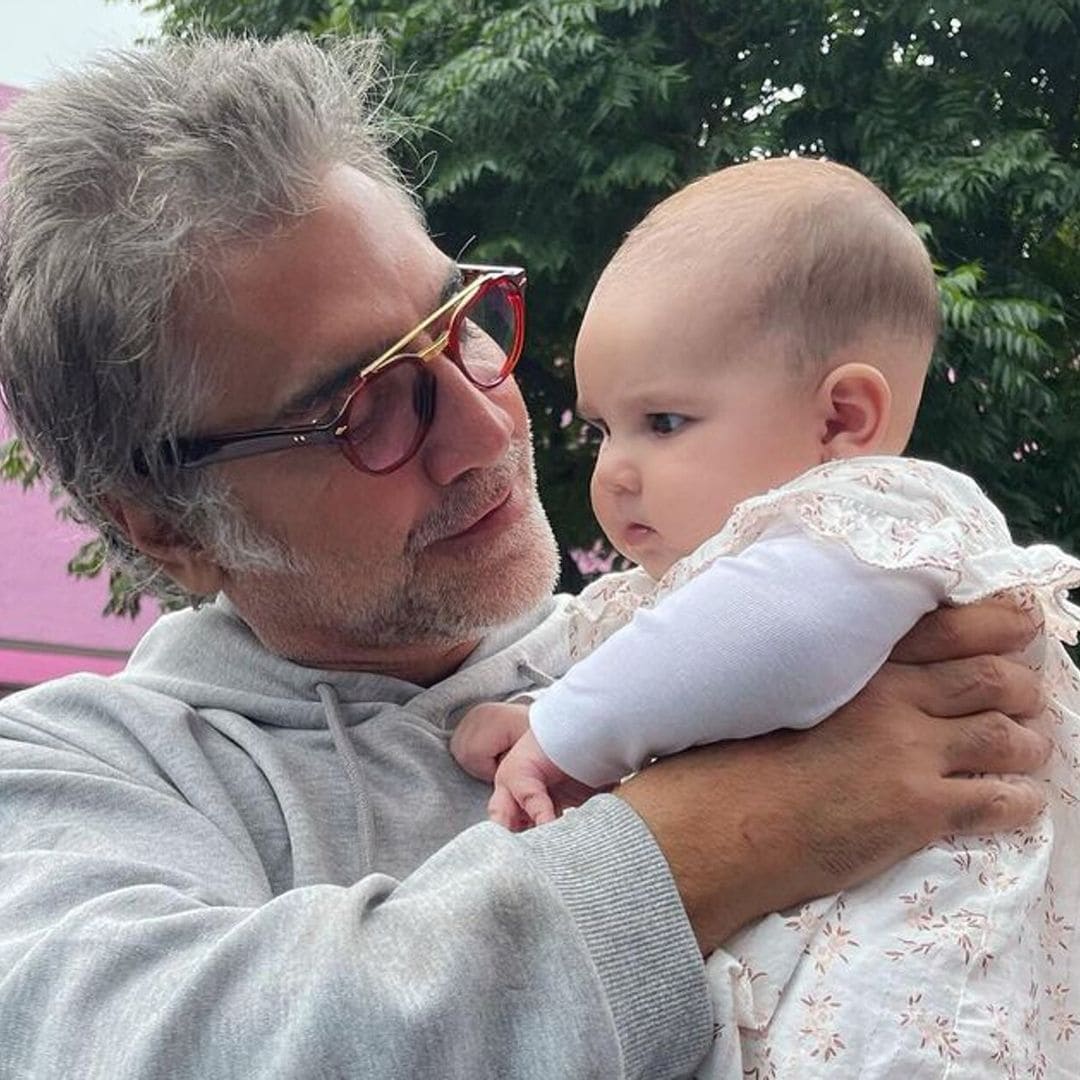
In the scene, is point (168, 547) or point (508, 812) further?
point (168, 547)

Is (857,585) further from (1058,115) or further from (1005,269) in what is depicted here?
(1058,115)

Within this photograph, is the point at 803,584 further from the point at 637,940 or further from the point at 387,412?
the point at 387,412

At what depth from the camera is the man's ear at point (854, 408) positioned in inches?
68.6

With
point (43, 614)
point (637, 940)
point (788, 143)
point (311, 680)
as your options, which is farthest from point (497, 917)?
point (43, 614)

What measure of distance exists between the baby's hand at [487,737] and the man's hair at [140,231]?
35cm

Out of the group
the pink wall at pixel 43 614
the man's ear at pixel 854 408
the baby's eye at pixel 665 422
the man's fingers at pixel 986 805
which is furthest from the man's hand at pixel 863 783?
the pink wall at pixel 43 614

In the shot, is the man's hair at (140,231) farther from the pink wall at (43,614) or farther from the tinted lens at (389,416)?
the pink wall at (43,614)

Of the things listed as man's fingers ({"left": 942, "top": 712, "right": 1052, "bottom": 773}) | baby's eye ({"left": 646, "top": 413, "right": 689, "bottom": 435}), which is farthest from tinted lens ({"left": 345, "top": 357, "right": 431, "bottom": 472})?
man's fingers ({"left": 942, "top": 712, "right": 1052, "bottom": 773})

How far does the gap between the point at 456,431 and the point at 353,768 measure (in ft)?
1.52

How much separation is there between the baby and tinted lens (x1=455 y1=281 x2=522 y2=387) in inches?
10.6

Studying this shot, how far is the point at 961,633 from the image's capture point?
1.66 meters

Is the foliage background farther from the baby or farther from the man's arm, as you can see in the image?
the man's arm

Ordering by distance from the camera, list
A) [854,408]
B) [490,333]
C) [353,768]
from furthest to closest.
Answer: [490,333] → [353,768] → [854,408]

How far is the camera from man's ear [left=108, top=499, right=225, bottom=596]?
2.23m
